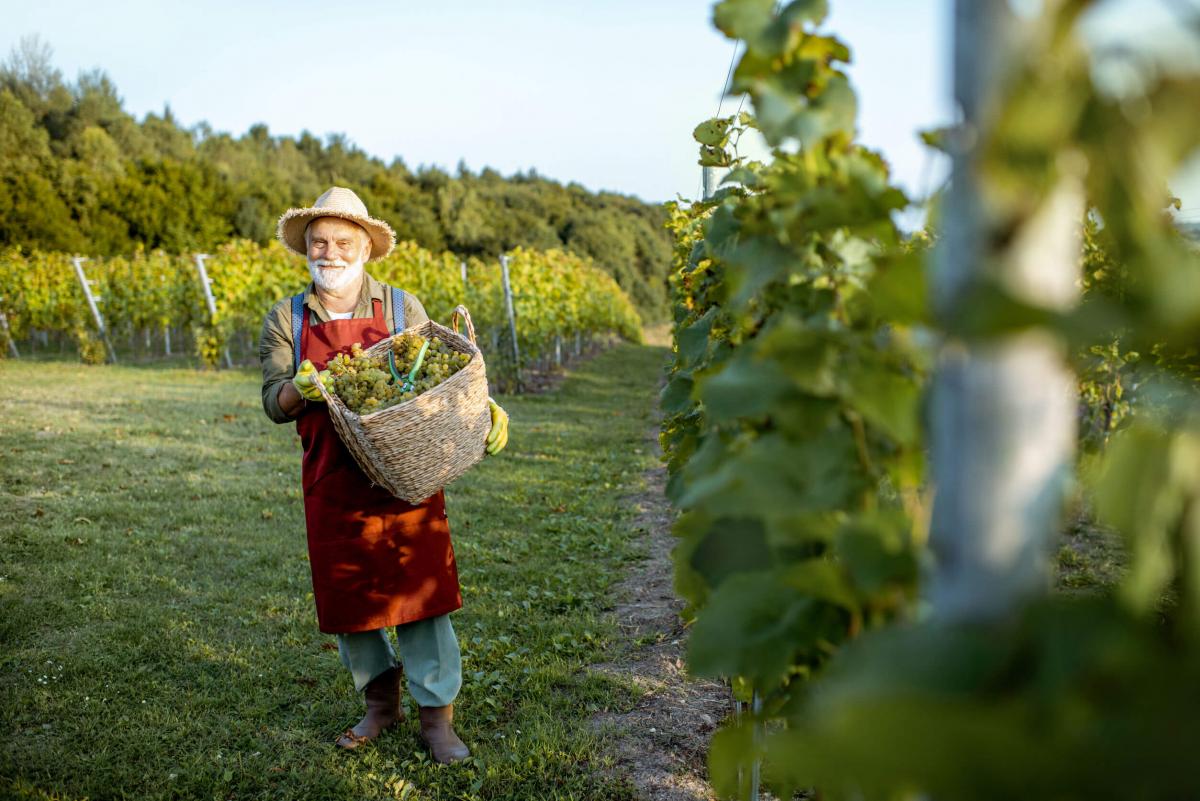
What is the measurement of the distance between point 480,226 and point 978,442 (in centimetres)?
4422

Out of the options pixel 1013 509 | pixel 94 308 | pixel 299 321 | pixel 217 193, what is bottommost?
pixel 1013 509

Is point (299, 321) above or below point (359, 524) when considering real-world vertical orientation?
above

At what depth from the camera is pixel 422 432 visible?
2.61m

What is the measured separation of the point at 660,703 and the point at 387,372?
1756 millimetres

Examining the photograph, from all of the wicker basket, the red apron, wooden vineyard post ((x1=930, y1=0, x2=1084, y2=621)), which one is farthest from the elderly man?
wooden vineyard post ((x1=930, y1=0, x2=1084, y2=621))

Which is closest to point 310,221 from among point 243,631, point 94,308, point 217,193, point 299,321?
point 299,321

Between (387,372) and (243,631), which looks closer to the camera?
(387,372)

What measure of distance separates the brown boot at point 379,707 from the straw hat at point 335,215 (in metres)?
1.69

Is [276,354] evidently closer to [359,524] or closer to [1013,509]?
[359,524]

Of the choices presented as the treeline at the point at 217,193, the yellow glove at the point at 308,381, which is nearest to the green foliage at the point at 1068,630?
the yellow glove at the point at 308,381

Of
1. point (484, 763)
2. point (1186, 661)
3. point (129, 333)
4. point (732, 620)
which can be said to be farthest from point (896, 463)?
point (129, 333)

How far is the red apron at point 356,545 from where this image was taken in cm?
288

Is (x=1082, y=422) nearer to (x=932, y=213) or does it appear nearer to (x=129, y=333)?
(x=932, y=213)

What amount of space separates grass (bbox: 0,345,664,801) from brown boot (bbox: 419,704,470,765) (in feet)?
0.16
